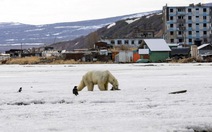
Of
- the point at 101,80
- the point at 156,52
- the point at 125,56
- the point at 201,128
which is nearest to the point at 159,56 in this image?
the point at 156,52

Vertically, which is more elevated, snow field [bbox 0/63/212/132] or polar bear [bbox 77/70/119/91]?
→ polar bear [bbox 77/70/119/91]

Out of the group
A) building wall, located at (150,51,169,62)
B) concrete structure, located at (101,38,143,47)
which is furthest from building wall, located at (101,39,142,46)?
building wall, located at (150,51,169,62)

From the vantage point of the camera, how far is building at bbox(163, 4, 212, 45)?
147 meters

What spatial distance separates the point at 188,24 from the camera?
151m

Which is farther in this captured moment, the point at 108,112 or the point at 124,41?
the point at 124,41

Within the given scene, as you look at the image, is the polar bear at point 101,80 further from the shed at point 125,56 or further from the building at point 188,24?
the building at point 188,24

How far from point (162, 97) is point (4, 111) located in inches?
284

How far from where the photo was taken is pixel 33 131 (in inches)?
549

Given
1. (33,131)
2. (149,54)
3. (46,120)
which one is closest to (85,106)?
(46,120)

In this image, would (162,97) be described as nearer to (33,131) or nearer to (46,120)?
(46,120)

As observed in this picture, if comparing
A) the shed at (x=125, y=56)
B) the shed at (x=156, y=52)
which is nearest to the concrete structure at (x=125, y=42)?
the shed at (x=125, y=56)

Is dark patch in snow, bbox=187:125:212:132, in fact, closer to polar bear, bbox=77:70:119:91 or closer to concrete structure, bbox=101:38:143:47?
polar bear, bbox=77:70:119:91

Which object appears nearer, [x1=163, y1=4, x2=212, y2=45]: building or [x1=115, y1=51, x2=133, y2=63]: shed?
[x1=115, y1=51, x2=133, y2=63]: shed

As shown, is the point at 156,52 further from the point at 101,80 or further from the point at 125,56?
the point at 101,80
